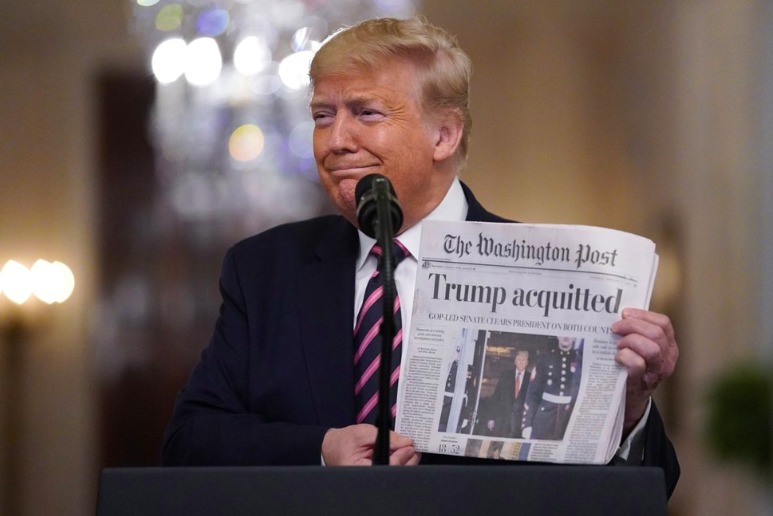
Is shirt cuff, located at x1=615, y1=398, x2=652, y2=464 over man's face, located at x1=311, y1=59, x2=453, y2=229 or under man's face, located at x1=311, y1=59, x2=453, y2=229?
under

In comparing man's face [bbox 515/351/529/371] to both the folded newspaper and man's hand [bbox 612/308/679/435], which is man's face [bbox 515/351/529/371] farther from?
man's hand [bbox 612/308/679/435]

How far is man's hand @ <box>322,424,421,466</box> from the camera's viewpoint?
4.43 ft

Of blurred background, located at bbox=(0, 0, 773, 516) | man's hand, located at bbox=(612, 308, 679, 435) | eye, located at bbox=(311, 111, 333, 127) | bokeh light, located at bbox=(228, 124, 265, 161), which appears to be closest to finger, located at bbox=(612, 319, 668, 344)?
man's hand, located at bbox=(612, 308, 679, 435)

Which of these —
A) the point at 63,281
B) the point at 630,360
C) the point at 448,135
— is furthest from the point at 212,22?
the point at 630,360

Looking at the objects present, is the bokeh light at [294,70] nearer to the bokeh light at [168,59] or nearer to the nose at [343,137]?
the bokeh light at [168,59]

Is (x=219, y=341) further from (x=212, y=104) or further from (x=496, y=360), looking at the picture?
(x=212, y=104)

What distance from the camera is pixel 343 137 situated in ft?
5.36

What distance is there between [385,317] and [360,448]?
39cm

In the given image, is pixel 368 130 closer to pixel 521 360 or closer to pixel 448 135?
pixel 448 135

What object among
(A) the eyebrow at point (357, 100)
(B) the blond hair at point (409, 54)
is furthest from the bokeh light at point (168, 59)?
(A) the eyebrow at point (357, 100)

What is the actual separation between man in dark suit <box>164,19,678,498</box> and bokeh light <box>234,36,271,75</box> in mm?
3146

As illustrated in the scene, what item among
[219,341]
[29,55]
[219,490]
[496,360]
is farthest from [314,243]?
[29,55]

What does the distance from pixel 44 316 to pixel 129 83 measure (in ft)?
3.99

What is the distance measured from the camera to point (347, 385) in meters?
1.59
